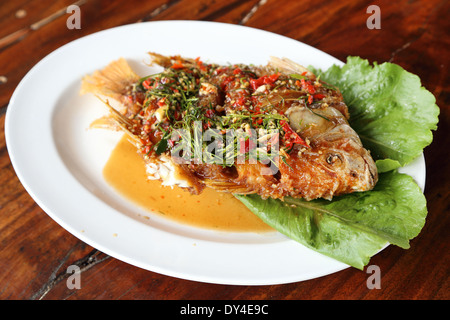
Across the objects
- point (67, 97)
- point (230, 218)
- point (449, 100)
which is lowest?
point (230, 218)

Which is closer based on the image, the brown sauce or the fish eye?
the fish eye

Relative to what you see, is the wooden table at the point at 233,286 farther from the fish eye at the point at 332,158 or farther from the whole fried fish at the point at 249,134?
the fish eye at the point at 332,158

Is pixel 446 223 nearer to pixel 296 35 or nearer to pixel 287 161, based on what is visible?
pixel 287 161

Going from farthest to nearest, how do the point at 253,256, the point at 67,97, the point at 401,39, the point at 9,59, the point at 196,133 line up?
1. the point at 401,39
2. the point at 9,59
3. the point at 67,97
4. the point at 196,133
5. the point at 253,256

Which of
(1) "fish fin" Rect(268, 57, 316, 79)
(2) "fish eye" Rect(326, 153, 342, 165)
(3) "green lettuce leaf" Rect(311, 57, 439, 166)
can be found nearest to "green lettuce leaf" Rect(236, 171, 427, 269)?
(3) "green lettuce leaf" Rect(311, 57, 439, 166)

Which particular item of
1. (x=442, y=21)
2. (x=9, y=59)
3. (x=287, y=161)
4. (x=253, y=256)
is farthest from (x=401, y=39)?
(x=9, y=59)

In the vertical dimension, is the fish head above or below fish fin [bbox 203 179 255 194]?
above

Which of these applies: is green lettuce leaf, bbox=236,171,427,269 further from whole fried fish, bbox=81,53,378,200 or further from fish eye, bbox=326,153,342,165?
fish eye, bbox=326,153,342,165
